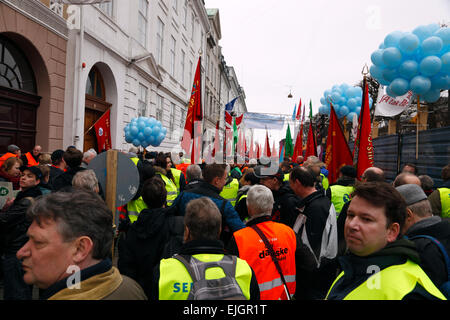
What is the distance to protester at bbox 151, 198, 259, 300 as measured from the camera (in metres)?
1.70

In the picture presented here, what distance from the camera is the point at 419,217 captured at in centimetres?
221

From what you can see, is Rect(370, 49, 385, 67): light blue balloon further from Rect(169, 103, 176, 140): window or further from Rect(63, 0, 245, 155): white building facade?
Rect(169, 103, 176, 140): window

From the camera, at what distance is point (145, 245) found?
9.59 ft

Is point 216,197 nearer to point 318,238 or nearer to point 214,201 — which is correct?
point 214,201

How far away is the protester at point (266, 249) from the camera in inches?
93.7

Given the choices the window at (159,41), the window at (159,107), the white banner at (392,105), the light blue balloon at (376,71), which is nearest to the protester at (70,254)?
the light blue balloon at (376,71)

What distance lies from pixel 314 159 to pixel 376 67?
8.61 feet

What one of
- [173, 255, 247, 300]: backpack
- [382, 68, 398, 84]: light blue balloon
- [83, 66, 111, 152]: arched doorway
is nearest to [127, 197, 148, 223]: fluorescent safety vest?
[173, 255, 247, 300]: backpack

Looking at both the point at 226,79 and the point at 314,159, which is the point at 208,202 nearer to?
the point at 314,159

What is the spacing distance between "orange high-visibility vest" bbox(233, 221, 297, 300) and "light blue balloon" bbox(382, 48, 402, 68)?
5.07 m

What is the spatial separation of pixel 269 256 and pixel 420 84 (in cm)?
526

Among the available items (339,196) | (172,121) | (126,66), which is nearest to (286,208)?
(339,196)

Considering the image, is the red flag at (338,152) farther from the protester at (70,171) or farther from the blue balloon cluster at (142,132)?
the blue balloon cluster at (142,132)
